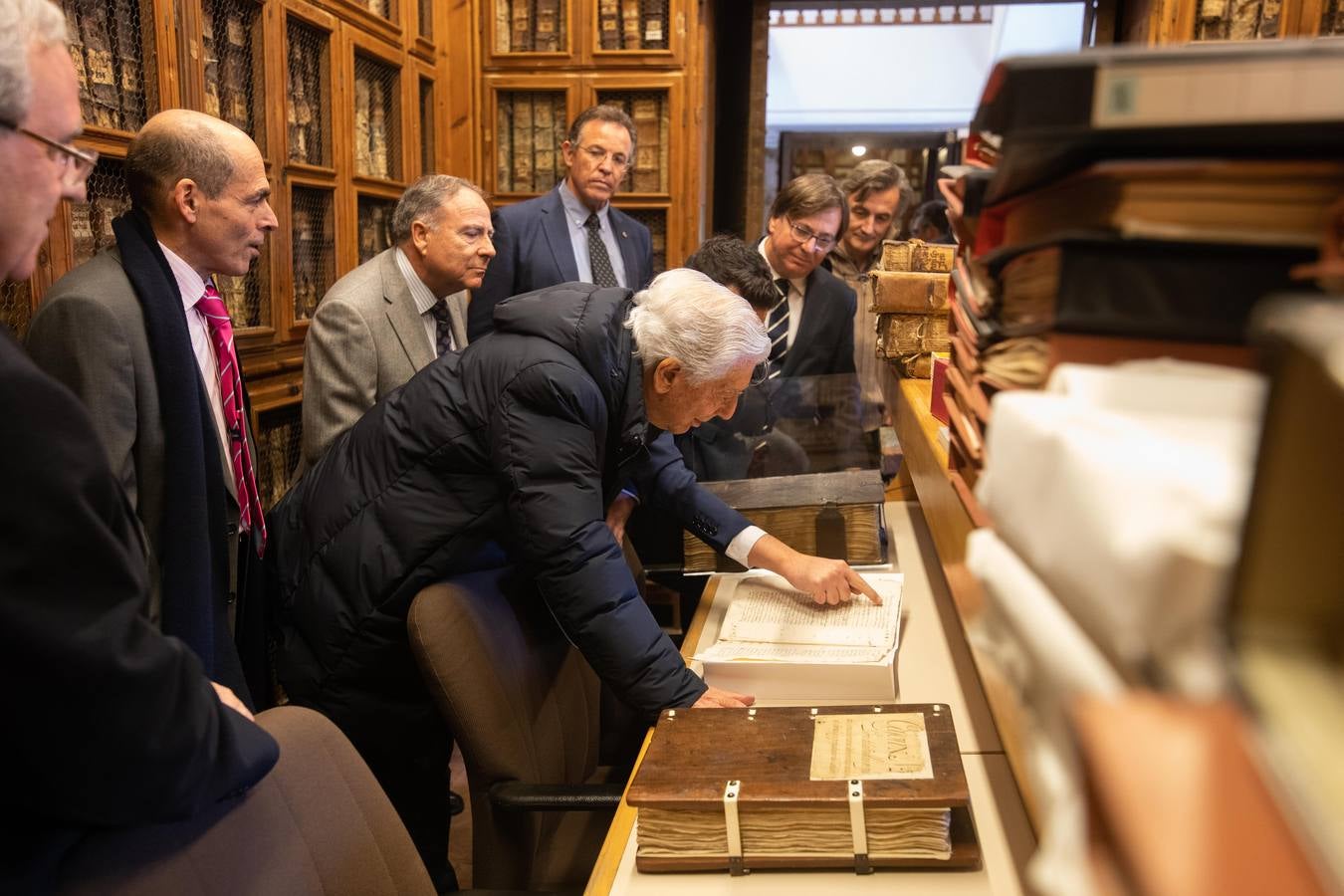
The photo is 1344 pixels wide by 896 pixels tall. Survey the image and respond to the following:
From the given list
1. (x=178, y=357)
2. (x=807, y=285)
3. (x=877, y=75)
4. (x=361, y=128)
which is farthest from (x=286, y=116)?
(x=877, y=75)

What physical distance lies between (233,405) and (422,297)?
2.75ft

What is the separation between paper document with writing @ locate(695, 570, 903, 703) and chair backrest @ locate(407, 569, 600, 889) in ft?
1.01

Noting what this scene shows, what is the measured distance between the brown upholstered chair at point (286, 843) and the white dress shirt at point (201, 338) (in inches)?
51.4

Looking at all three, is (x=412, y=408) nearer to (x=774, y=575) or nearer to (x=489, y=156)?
(x=774, y=575)

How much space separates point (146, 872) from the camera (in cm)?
104

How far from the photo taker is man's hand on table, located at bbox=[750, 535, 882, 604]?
7.27 feet

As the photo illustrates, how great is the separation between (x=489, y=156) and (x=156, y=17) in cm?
220

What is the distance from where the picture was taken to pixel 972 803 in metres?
1.44

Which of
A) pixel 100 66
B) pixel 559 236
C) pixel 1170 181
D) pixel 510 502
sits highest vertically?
pixel 100 66

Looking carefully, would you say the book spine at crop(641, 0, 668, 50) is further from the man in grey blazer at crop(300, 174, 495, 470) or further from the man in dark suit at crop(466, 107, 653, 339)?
the man in grey blazer at crop(300, 174, 495, 470)

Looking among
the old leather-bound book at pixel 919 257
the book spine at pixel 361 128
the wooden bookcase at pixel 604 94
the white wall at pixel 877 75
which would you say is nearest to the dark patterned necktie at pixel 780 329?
the old leather-bound book at pixel 919 257

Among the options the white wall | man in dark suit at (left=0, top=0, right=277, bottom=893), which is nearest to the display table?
man in dark suit at (left=0, top=0, right=277, bottom=893)

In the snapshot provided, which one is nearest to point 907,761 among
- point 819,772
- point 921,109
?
point 819,772

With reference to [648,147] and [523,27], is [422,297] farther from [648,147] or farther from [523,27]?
[523,27]
